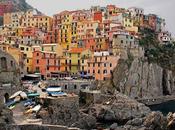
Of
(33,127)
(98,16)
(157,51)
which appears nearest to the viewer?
(33,127)

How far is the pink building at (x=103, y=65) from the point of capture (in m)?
84.2

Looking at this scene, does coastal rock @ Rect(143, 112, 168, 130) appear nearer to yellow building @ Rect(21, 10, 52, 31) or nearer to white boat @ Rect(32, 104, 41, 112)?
white boat @ Rect(32, 104, 41, 112)

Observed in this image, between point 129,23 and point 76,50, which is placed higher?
point 129,23

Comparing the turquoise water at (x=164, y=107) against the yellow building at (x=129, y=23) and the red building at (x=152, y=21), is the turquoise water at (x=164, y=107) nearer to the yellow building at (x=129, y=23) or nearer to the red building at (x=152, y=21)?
the yellow building at (x=129, y=23)

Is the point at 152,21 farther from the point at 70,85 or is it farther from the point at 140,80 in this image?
the point at 70,85

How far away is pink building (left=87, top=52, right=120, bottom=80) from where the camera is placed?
84.2 metres

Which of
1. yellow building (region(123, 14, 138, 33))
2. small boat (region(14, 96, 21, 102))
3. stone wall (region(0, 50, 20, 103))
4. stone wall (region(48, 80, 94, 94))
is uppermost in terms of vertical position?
yellow building (region(123, 14, 138, 33))

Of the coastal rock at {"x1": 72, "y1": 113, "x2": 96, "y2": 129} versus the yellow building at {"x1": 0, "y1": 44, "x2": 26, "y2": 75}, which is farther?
the yellow building at {"x1": 0, "y1": 44, "x2": 26, "y2": 75}

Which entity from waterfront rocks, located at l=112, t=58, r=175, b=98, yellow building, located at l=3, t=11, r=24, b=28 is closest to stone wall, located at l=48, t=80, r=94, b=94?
waterfront rocks, located at l=112, t=58, r=175, b=98

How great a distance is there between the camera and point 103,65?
84375 millimetres

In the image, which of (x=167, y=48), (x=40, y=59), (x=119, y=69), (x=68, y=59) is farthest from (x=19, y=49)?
(x=167, y=48)

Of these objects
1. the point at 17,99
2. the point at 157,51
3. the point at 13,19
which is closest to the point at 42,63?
the point at 17,99

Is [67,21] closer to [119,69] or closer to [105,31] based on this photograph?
[105,31]

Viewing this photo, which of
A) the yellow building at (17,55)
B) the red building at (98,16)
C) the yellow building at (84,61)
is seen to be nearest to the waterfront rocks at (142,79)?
the yellow building at (84,61)
